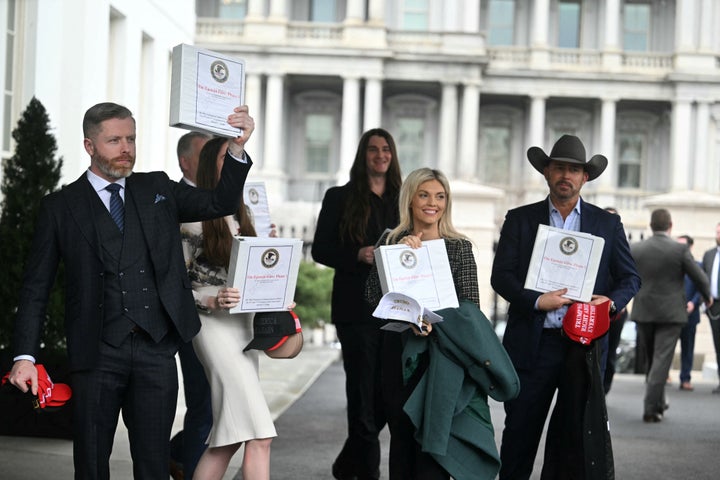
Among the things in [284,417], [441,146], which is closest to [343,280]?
[284,417]

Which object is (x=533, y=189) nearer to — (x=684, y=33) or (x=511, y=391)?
(x=684, y=33)

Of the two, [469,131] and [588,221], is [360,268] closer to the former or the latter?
[588,221]

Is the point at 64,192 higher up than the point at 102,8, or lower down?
lower down

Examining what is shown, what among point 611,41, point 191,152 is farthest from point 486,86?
point 191,152

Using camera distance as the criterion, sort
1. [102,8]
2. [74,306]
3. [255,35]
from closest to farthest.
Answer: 1. [74,306]
2. [102,8]
3. [255,35]

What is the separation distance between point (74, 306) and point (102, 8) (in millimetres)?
7028

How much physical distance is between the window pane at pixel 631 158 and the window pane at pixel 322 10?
13.5m

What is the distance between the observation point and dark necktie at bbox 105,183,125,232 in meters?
5.03

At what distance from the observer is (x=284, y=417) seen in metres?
11.4

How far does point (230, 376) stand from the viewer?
5.75 m

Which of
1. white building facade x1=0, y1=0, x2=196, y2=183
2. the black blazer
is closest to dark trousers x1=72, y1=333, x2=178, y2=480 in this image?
the black blazer

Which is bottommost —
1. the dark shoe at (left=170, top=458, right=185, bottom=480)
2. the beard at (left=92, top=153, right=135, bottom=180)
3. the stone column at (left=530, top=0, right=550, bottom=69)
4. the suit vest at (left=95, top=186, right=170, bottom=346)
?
the dark shoe at (left=170, top=458, right=185, bottom=480)

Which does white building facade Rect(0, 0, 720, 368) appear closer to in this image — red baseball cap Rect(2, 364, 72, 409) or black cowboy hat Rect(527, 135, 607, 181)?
black cowboy hat Rect(527, 135, 607, 181)

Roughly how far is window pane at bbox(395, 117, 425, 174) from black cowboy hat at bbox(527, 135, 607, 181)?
4340cm
